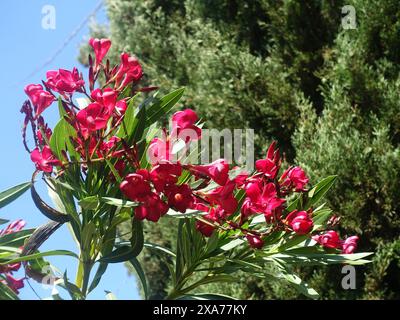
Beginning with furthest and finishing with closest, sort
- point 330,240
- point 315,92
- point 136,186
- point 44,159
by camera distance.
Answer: point 315,92 < point 330,240 < point 44,159 < point 136,186

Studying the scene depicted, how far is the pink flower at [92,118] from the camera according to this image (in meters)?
1.24

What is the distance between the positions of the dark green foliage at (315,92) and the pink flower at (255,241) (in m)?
2.77

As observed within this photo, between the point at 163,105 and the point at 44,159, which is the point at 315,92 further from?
the point at 44,159

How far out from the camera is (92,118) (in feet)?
4.09

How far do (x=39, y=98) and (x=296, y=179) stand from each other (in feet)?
1.87

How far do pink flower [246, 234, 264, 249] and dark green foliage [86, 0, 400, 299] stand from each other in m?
2.77

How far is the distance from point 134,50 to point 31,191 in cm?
523

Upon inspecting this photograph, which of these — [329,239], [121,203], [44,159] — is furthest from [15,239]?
[329,239]

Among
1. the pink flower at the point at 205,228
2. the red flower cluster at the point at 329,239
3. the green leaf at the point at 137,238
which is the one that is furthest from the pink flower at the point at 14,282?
the red flower cluster at the point at 329,239

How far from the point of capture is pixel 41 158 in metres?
1.29

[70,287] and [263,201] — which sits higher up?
[263,201]
